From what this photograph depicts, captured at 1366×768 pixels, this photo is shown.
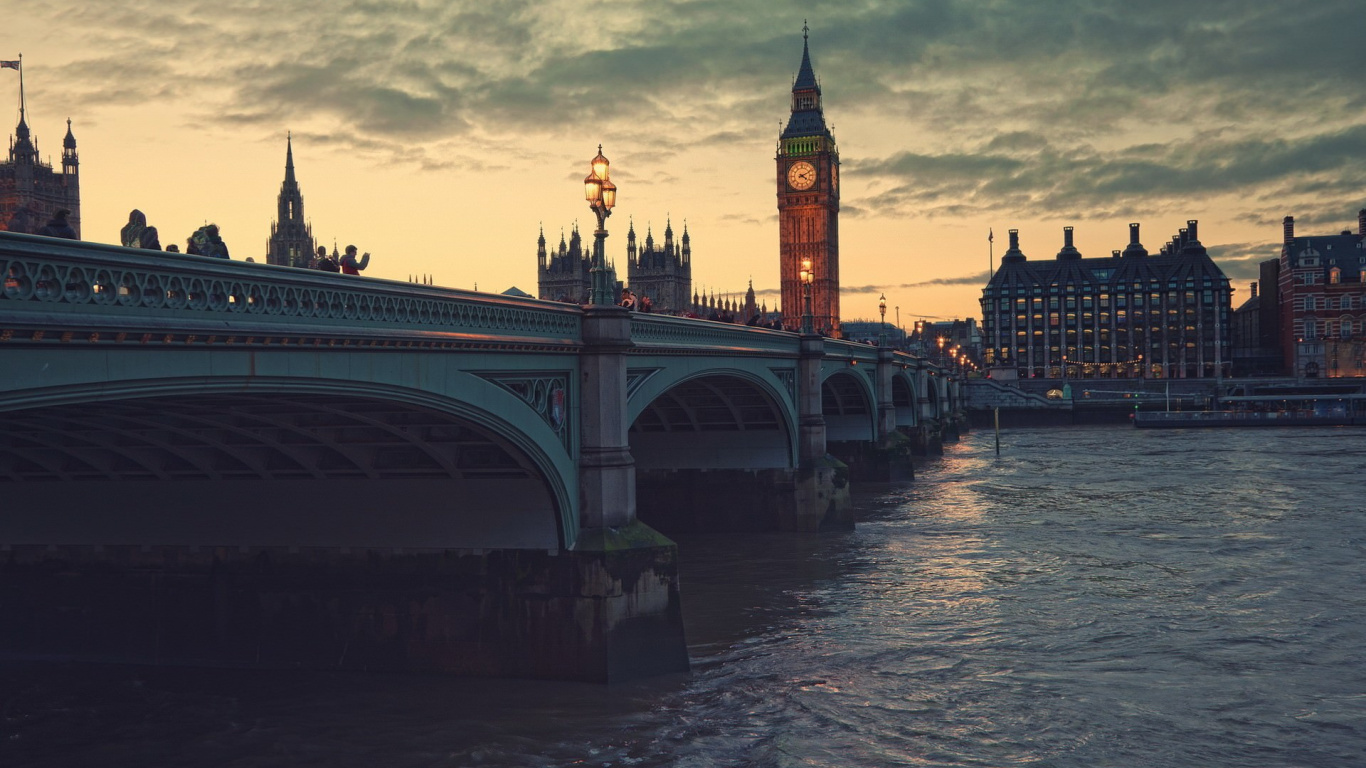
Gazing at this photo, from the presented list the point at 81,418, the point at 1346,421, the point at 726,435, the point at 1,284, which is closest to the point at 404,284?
the point at 81,418

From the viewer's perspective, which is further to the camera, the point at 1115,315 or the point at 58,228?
the point at 1115,315

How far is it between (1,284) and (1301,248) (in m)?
161

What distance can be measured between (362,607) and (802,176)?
164 metres

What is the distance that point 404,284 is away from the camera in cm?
1641

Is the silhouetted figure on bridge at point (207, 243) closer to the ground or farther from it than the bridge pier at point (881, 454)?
Answer: farther from it

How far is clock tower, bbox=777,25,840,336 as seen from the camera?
175500mm

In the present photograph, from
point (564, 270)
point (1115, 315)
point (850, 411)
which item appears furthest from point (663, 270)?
point (850, 411)

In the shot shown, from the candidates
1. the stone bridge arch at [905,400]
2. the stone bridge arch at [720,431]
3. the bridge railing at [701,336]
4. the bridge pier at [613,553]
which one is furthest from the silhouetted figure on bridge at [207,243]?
the stone bridge arch at [905,400]

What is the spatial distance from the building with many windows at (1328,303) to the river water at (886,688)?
404ft

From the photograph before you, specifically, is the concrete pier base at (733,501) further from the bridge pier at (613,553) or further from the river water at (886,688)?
the bridge pier at (613,553)

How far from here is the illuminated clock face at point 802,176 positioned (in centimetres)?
17900

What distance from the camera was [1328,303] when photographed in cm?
14575

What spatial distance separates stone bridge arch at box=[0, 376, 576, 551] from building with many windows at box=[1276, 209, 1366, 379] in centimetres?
14690

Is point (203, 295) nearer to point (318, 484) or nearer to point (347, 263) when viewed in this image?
point (347, 263)
